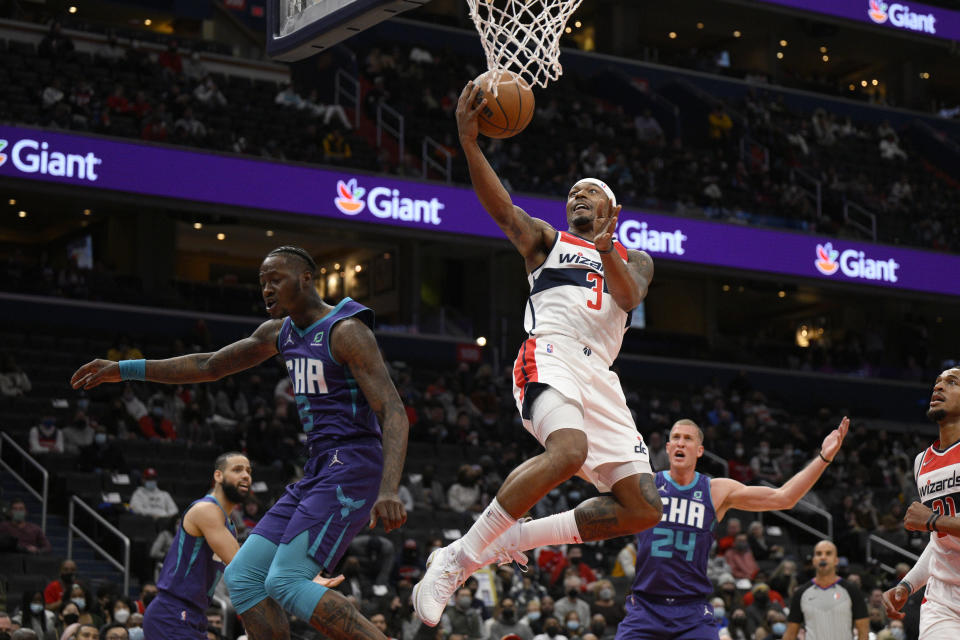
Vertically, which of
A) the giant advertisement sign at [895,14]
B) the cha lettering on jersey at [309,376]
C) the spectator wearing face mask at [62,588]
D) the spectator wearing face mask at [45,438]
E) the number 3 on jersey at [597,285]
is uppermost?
the giant advertisement sign at [895,14]

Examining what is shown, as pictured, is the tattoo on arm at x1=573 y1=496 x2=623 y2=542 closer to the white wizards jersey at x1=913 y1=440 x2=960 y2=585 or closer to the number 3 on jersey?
the number 3 on jersey

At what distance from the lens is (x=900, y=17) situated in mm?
35656

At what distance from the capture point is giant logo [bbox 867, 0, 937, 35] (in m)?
35.2

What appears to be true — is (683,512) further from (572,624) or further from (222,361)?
(572,624)

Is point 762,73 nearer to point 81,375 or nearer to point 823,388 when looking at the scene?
point 823,388

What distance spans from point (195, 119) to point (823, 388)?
1738 centimetres

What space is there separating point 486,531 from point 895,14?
104 feet

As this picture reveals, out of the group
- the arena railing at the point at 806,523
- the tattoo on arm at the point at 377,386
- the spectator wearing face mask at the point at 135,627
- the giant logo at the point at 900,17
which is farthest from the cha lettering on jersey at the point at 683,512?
the giant logo at the point at 900,17

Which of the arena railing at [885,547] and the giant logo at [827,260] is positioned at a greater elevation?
the giant logo at [827,260]

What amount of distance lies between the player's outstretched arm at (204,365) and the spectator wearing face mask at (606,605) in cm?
993

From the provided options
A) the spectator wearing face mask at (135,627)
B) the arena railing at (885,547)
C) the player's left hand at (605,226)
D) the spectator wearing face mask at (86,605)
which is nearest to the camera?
→ the player's left hand at (605,226)

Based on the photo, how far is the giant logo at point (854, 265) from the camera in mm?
30594

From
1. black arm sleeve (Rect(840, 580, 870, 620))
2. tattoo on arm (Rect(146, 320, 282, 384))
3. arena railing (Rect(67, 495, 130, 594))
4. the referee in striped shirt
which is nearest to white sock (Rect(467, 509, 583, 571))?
tattoo on arm (Rect(146, 320, 282, 384))

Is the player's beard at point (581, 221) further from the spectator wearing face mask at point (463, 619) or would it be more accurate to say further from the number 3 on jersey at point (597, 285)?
the spectator wearing face mask at point (463, 619)
